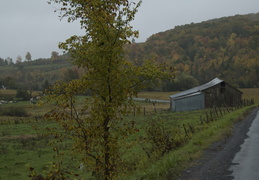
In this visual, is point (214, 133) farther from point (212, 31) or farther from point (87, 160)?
point (212, 31)

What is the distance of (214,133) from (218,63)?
138224 millimetres

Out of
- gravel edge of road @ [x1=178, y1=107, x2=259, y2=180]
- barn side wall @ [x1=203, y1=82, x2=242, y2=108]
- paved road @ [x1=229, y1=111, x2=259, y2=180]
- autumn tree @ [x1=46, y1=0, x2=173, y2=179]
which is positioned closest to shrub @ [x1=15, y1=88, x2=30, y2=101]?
barn side wall @ [x1=203, y1=82, x2=242, y2=108]

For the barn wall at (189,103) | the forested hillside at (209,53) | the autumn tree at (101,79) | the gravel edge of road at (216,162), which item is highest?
the forested hillside at (209,53)

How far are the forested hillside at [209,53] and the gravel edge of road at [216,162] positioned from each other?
106584mm

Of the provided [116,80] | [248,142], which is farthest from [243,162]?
[116,80]

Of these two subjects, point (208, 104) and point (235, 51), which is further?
point (235, 51)

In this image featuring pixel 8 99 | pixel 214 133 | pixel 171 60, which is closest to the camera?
pixel 214 133

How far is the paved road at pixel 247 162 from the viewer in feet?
31.5

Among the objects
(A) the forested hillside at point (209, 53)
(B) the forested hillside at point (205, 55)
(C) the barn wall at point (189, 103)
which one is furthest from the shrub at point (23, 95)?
(C) the barn wall at point (189, 103)

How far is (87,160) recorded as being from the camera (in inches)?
388

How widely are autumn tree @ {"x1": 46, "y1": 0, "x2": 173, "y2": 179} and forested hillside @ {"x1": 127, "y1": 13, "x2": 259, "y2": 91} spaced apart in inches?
4411

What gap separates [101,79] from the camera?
394 inches

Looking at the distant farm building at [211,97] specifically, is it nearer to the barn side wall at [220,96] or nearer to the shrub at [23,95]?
the barn side wall at [220,96]

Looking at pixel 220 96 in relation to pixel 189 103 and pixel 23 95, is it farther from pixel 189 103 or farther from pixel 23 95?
pixel 23 95
